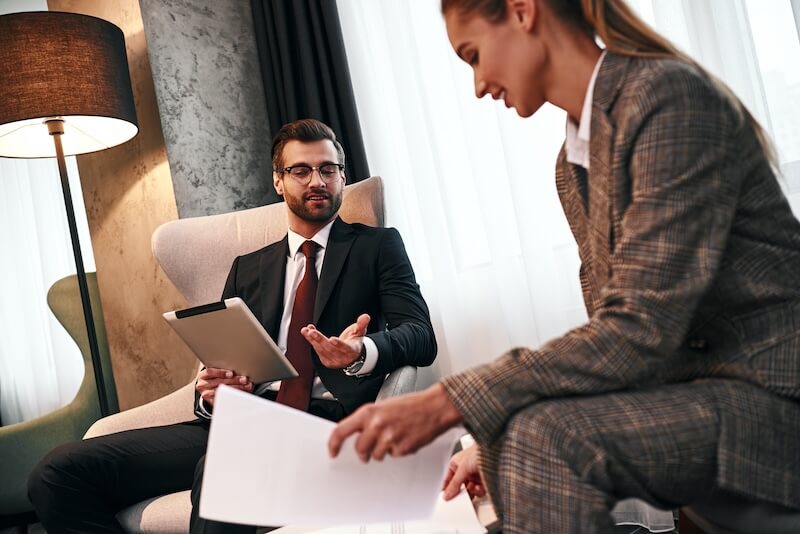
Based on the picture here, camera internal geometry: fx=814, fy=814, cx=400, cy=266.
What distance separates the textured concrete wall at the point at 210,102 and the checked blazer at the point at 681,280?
2278mm

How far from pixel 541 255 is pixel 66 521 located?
1531 mm

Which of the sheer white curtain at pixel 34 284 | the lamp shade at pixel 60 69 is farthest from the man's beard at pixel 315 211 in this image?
the sheer white curtain at pixel 34 284

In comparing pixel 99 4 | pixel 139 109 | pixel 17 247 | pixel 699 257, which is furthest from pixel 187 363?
pixel 699 257

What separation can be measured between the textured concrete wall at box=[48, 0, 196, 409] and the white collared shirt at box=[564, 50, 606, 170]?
2.15 meters

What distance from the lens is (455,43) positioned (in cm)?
111

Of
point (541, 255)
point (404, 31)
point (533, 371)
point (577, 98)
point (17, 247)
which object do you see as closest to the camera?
point (533, 371)

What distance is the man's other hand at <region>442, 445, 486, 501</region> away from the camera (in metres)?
1.28

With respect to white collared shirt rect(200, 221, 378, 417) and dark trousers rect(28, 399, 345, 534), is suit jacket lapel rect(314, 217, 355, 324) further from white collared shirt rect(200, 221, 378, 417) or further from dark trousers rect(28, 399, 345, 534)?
dark trousers rect(28, 399, 345, 534)

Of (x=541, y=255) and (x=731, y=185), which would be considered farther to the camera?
(x=541, y=255)

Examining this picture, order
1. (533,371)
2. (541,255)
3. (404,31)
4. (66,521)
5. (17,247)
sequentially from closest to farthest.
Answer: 1. (533,371)
2. (66,521)
3. (541,255)
4. (404,31)
5. (17,247)

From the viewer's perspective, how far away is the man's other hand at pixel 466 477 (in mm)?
1275

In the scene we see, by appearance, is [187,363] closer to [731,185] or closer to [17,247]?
[17,247]

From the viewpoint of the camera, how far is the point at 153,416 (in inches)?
86.9

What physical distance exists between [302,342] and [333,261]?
9.5 inches
